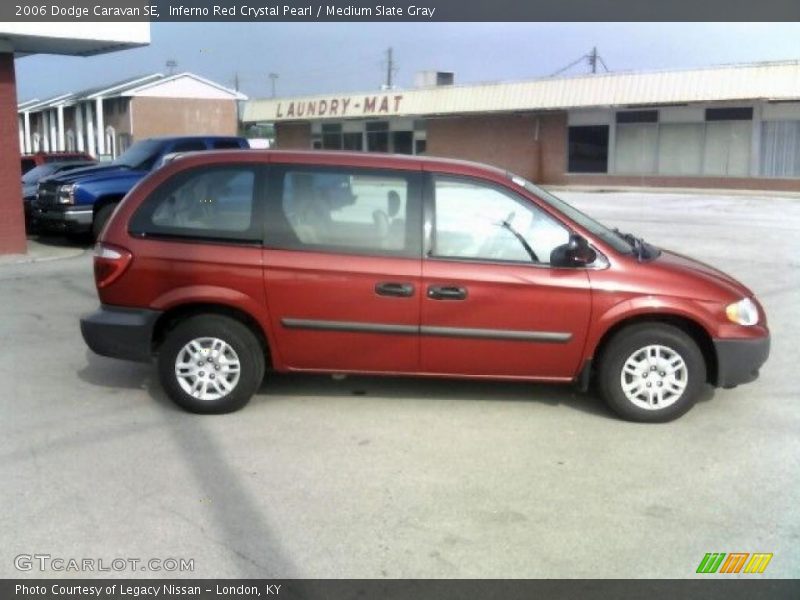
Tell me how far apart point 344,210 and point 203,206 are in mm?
963

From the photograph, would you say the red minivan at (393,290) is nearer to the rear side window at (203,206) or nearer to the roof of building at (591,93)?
the rear side window at (203,206)

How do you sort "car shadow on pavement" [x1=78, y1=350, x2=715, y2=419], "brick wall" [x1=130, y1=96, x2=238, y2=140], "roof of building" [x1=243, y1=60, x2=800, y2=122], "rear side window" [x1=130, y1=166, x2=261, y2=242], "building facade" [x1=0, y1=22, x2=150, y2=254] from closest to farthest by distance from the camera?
"rear side window" [x1=130, y1=166, x2=261, y2=242] → "car shadow on pavement" [x1=78, y1=350, x2=715, y2=419] → "building facade" [x1=0, y1=22, x2=150, y2=254] → "roof of building" [x1=243, y1=60, x2=800, y2=122] → "brick wall" [x1=130, y1=96, x2=238, y2=140]

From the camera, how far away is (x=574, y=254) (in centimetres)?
541

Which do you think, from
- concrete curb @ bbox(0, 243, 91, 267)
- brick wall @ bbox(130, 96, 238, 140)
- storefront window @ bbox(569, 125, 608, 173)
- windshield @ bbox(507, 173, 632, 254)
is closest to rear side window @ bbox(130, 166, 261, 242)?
windshield @ bbox(507, 173, 632, 254)

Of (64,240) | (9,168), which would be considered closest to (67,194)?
(9,168)

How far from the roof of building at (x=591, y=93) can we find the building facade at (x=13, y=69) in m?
21.2

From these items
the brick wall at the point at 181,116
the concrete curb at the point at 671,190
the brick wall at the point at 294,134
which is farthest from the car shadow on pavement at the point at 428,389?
the brick wall at the point at 181,116

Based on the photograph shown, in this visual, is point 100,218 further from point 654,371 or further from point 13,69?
point 654,371

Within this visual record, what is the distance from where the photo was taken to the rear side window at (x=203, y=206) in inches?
223

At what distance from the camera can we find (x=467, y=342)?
5520 millimetres

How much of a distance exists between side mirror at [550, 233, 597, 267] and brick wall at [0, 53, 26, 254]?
1007 centimetres

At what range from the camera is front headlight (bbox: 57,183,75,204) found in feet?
45.4

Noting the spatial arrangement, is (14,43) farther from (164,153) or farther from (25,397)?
(25,397)

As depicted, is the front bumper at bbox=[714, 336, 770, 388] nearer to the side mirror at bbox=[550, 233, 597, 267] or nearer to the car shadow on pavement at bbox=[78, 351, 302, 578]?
the side mirror at bbox=[550, 233, 597, 267]
